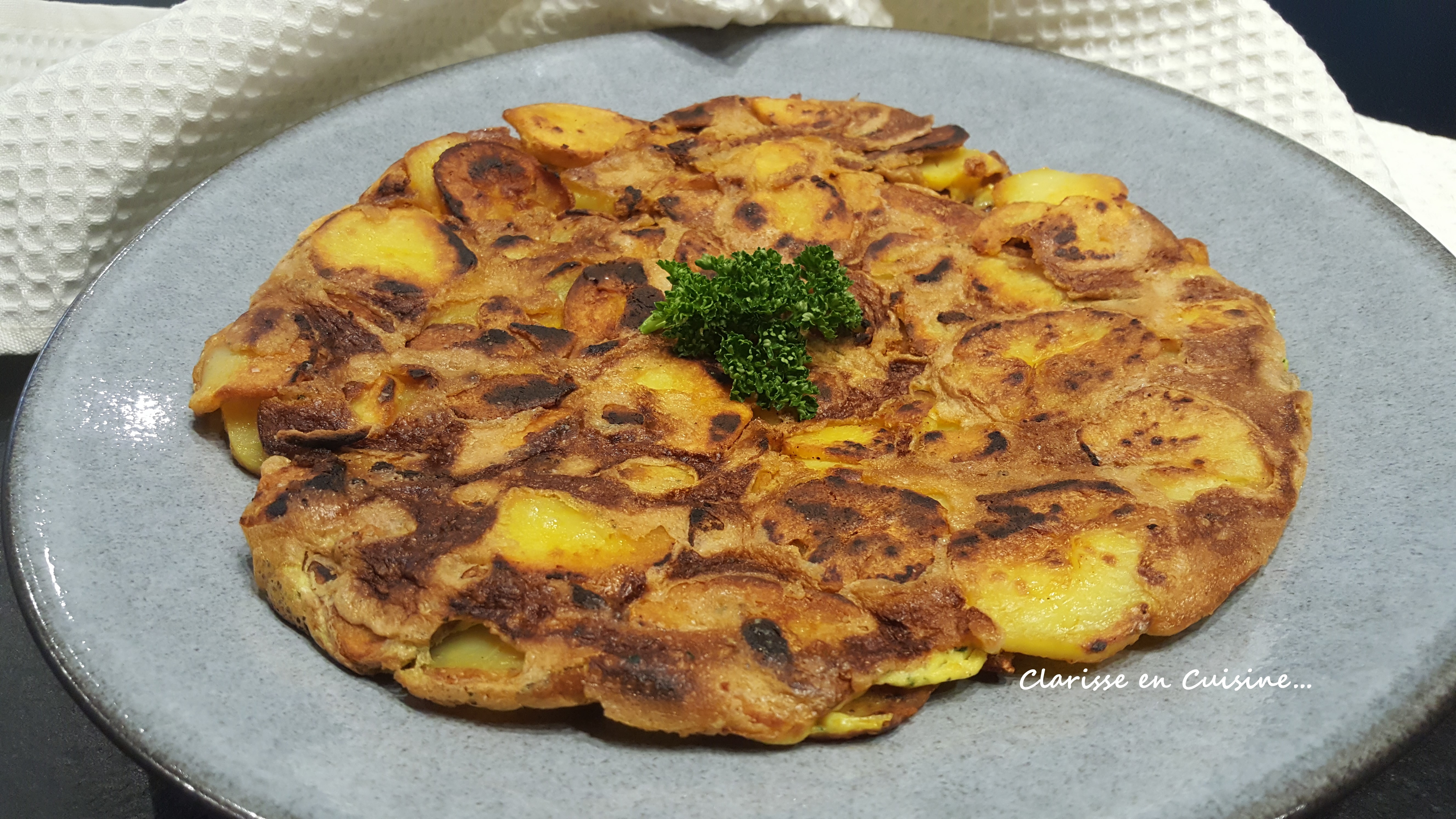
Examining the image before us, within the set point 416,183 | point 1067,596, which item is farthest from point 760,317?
point 416,183

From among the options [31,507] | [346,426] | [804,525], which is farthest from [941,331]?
[31,507]

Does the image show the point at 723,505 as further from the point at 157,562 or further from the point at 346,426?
the point at 157,562

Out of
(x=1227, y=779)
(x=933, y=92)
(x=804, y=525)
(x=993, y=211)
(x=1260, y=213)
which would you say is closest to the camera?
(x=1227, y=779)

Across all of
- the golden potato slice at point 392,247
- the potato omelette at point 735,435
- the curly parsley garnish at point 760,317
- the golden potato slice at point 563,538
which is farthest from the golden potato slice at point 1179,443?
the golden potato slice at point 392,247

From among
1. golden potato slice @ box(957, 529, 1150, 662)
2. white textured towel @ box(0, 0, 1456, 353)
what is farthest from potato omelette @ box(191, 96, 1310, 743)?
white textured towel @ box(0, 0, 1456, 353)

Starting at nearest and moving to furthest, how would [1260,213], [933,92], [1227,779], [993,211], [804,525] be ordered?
[1227,779] < [804,525] < [993,211] < [1260,213] < [933,92]

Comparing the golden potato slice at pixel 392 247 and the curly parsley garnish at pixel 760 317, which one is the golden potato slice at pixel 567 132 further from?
the curly parsley garnish at pixel 760 317

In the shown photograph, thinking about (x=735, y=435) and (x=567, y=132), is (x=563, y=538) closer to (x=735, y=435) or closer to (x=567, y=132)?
(x=735, y=435)
